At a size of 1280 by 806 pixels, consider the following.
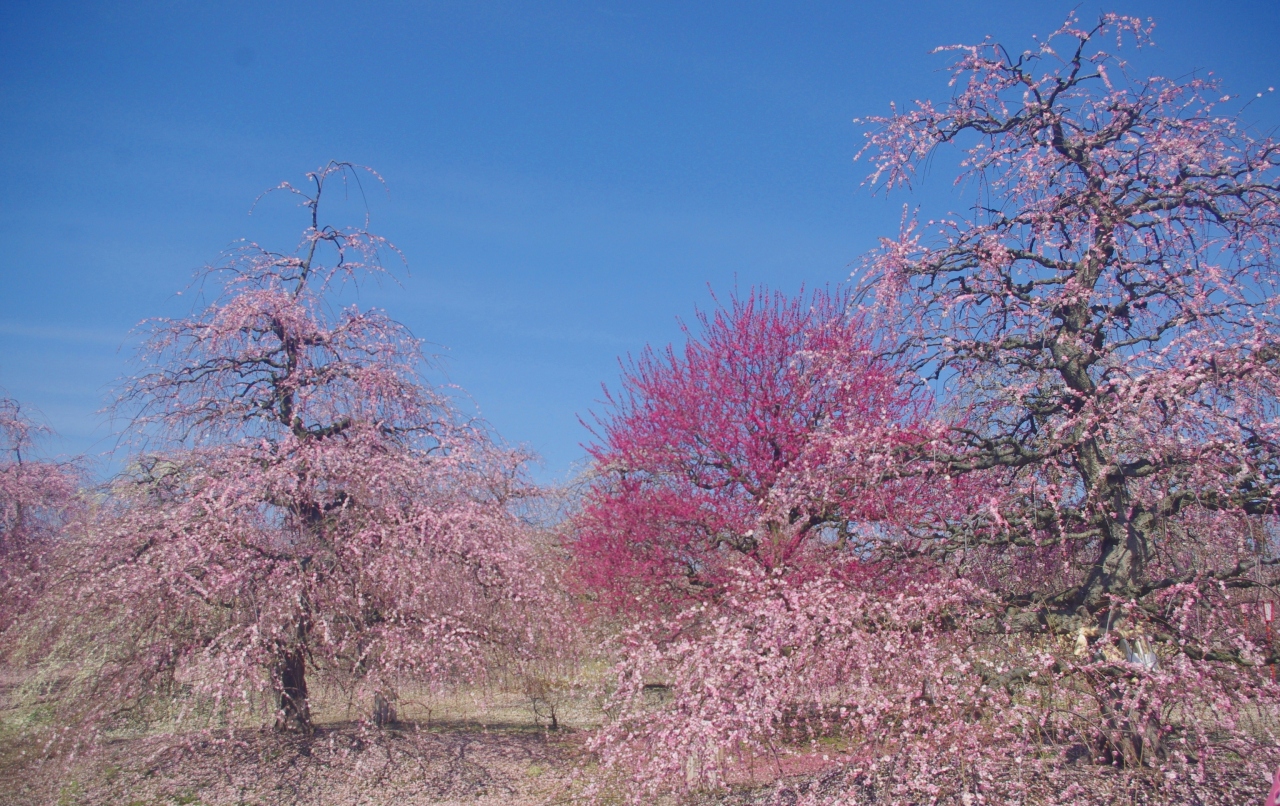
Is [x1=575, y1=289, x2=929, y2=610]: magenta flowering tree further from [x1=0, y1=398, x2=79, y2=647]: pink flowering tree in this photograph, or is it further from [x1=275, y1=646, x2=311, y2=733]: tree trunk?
[x1=0, y1=398, x2=79, y2=647]: pink flowering tree

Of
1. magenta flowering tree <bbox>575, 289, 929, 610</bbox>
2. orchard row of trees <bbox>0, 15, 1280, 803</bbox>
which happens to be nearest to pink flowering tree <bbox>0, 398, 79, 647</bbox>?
orchard row of trees <bbox>0, 15, 1280, 803</bbox>

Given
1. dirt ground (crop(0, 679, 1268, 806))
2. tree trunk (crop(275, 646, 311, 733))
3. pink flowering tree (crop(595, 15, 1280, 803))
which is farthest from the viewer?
tree trunk (crop(275, 646, 311, 733))

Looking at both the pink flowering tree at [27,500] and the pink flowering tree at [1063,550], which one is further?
the pink flowering tree at [27,500]

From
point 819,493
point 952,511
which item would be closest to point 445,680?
point 819,493

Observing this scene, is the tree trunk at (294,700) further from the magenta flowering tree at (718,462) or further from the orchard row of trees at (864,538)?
the magenta flowering tree at (718,462)

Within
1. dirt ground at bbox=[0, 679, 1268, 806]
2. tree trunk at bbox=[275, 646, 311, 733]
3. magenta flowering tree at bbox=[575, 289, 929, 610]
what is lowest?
dirt ground at bbox=[0, 679, 1268, 806]

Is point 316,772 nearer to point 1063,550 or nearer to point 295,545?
point 295,545

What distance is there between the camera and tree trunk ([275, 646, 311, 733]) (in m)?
10.8

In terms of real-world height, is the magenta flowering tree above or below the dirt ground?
above

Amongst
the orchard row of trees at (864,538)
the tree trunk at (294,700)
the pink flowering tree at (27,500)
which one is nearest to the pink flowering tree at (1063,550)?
the orchard row of trees at (864,538)

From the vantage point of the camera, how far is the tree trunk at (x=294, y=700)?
1080 centimetres

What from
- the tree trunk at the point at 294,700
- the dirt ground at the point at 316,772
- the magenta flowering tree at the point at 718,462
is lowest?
the dirt ground at the point at 316,772

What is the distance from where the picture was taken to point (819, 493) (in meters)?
9.12

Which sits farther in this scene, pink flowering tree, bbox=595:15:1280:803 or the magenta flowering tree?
the magenta flowering tree
